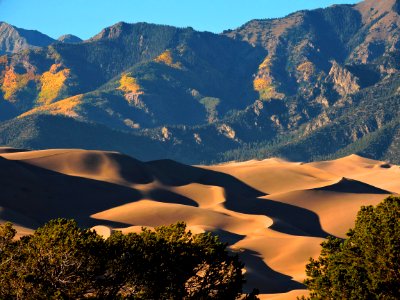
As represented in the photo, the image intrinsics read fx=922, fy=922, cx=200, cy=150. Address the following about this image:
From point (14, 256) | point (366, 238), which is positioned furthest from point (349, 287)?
point (14, 256)

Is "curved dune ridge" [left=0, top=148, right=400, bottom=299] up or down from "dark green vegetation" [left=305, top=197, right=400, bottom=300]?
up

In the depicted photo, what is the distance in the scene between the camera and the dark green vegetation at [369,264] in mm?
51375

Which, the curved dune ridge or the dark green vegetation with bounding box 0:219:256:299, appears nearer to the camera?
the dark green vegetation with bounding box 0:219:256:299

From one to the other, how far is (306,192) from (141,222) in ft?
165

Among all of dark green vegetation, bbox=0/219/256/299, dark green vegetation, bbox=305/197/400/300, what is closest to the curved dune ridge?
dark green vegetation, bbox=305/197/400/300

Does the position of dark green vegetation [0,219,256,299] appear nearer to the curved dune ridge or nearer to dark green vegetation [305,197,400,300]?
dark green vegetation [305,197,400,300]

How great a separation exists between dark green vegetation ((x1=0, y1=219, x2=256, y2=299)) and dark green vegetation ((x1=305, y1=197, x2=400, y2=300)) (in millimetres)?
5487

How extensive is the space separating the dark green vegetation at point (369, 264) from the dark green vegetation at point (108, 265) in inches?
216

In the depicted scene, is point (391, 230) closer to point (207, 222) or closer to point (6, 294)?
point (6, 294)

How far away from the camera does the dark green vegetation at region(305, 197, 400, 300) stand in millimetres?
51375

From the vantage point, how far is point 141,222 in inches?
6152

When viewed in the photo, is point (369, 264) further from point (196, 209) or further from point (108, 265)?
point (196, 209)

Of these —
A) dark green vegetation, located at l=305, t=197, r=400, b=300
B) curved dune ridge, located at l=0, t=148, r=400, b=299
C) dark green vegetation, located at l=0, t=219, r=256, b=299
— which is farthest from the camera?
curved dune ridge, located at l=0, t=148, r=400, b=299

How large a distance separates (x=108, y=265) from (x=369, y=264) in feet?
49.1
